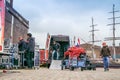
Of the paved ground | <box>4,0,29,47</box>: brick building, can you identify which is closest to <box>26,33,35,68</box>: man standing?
the paved ground

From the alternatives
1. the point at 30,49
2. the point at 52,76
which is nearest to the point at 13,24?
the point at 30,49

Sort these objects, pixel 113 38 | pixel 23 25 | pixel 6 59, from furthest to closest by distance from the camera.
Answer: pixel 113 38 < pixel 23 25 < pixel 6 59

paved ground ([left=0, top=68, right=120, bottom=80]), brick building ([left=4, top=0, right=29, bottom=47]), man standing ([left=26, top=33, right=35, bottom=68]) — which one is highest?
brick building ([left=4, top=0, right=29, bottom=47])

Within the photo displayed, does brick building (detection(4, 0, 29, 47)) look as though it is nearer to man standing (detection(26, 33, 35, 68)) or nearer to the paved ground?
man standing (detection(26, 33, 35, 68))

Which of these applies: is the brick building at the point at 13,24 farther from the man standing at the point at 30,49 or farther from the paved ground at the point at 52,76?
the paved ground at the point at 52,76

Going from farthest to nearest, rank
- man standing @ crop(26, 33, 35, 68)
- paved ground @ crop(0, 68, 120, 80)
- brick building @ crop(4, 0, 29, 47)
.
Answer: brick building @ crop(4, 0, 29, 47) → man standing @ crop(26, 33, 35, 68) → paved ground @ crop(0, 68, 120, 80)

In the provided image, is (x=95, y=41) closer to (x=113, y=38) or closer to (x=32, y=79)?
(x=113, y=38)

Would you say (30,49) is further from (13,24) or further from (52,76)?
(13,24)

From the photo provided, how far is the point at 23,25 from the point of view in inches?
2436

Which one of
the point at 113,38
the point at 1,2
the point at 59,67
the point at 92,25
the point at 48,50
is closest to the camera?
the point at 1,2

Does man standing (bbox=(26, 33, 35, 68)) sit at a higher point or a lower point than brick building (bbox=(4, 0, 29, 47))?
lower

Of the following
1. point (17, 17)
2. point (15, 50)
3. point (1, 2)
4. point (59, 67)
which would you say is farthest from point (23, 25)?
point (1, 2)

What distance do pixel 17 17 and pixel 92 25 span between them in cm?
9906

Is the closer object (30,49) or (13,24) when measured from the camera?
(30,49)
